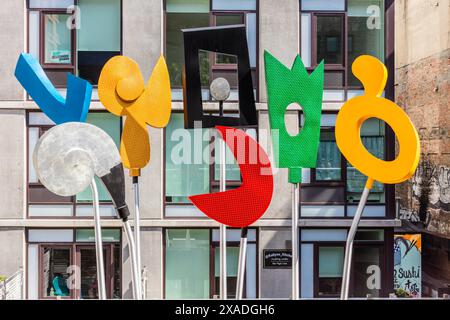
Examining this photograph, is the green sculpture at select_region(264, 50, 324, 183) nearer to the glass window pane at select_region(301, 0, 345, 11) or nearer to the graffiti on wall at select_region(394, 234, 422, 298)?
Answer: the glass window pane at select_region(301, 0, 345, 11)

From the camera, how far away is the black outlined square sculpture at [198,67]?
178 inches

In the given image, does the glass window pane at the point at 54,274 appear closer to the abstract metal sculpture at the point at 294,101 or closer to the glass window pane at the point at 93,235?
the glass window pane at the point at 93,235

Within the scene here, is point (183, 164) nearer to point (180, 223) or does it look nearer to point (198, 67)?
point (180, 223)

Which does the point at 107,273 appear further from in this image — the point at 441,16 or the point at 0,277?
the point at 441,16

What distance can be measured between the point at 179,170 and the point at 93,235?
2.18m

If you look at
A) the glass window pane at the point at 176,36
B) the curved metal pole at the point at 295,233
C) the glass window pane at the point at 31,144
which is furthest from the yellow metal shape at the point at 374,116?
the glass window pane at the point at 31,144

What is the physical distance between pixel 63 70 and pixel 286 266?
19.3 feet

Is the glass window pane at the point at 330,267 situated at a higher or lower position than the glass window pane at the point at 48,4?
lower

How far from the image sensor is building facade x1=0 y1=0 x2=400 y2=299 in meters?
7.69

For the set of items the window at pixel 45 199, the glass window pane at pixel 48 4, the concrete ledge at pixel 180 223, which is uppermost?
the glass window pane at pixel 48 4

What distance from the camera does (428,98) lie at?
962cm

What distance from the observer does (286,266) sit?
25.8 ft

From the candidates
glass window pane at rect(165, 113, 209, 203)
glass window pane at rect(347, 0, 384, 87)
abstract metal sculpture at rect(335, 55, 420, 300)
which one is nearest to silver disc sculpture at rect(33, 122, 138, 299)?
abstract metal sculpture at rect(335, 55, 420, 300)

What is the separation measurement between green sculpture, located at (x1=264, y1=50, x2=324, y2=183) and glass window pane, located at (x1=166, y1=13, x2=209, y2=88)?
3.69 meters
